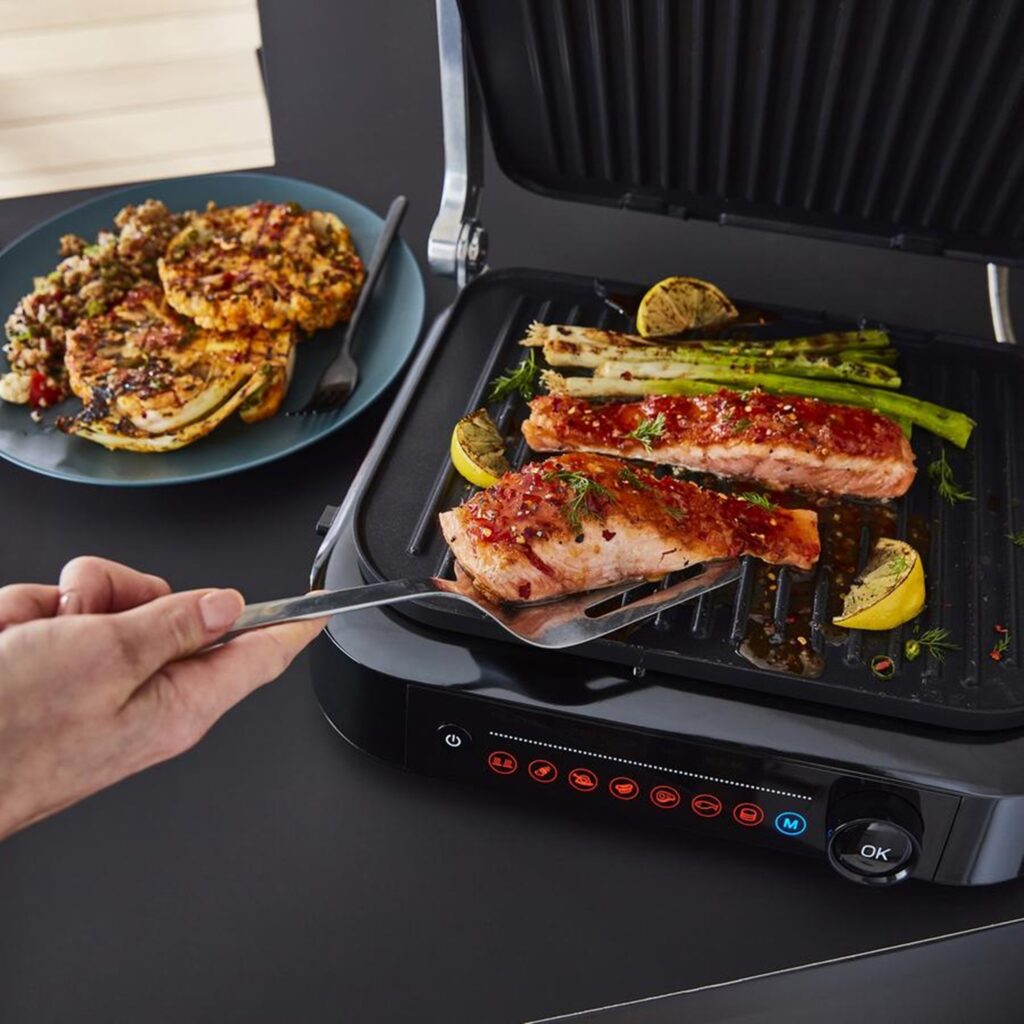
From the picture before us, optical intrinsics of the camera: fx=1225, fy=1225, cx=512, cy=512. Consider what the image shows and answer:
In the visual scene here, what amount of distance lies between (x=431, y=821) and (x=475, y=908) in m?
0.12

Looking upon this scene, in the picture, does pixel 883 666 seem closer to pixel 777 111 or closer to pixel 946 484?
pixel 946 484

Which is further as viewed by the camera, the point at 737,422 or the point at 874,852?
the point at 737,422

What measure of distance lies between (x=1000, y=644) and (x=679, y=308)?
0.63 metres

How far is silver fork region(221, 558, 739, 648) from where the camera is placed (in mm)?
1244

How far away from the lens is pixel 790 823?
4.27 ft

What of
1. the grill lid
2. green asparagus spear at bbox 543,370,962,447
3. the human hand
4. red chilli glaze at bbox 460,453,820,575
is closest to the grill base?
red chilli glaze at bbox 460,453,820,575

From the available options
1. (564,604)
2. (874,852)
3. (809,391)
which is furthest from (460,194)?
(874,852)

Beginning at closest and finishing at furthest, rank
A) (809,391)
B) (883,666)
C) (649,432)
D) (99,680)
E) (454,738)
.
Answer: (99,680) < (883,666) < (454,738) < (649,432) < (809,391)

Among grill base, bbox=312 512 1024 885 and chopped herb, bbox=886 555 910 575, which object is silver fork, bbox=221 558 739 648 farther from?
chopped herb, bbox=886 555 910 575

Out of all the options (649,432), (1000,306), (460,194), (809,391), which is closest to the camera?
(649,432)

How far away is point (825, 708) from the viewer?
1267 millimetres

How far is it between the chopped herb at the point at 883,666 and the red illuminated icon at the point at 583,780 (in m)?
0.32

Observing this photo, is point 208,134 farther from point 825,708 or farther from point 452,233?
point 825,708

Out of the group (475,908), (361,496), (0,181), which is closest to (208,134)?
(0,181)
